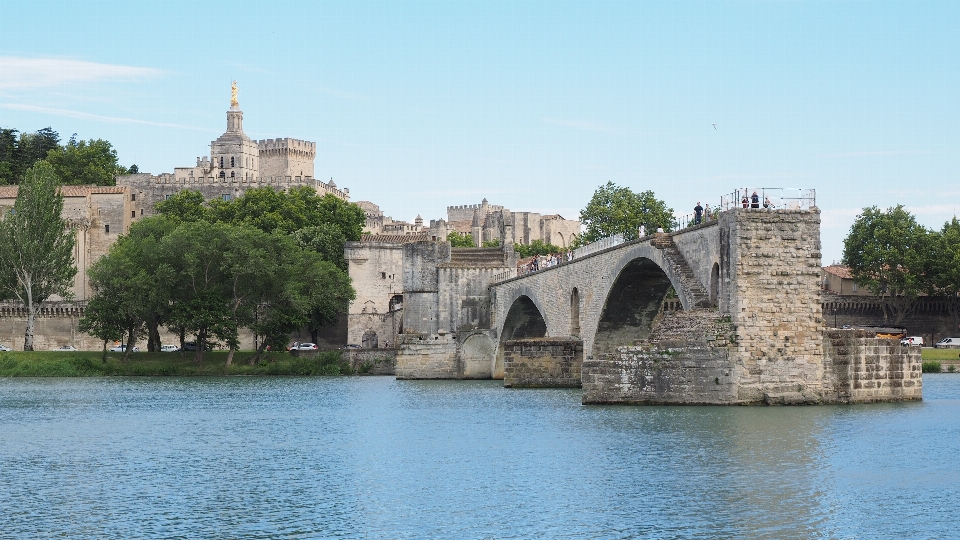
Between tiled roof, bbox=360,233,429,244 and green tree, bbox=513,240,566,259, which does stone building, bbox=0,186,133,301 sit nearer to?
tiled roof, bbox=360,233,429,244

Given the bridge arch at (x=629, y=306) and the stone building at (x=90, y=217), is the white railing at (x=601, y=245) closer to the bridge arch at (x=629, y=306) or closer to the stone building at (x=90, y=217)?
the bridge arch at (x=629, y=306)

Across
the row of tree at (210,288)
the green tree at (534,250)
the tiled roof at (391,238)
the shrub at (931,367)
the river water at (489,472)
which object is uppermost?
the green tree at (534,250)

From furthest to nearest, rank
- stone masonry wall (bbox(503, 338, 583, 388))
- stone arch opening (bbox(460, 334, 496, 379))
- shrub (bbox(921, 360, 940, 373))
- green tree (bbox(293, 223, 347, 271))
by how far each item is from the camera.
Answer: green tree (bbox(293, 223, 347, 271)) < shrub (bbox(921, 360, 940, 373)) < stone arch opening (bbox(460, 334, 496, 379)) < stone masonry wall (bbox(503, 338, 583, 388))

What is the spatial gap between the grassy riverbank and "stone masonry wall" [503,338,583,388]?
74.7ft

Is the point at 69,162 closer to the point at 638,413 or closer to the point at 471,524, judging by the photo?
the point at 638,413

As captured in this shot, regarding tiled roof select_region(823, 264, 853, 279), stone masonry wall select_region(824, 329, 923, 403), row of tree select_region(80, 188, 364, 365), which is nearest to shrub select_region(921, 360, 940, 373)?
tiled roof select_region(823, 264, 853, 279)

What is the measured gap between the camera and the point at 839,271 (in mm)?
97688

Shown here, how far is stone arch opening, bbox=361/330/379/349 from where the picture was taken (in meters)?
82.6

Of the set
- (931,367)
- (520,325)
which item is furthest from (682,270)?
(931,367)

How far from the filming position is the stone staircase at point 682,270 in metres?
40.5

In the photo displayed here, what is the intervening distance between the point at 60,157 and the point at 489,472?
100361 mm

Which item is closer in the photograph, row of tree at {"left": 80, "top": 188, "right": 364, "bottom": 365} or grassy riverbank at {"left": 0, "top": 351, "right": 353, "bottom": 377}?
row of tree at {"left": 80, "top": 188, "right": 364, "bottom": 365}

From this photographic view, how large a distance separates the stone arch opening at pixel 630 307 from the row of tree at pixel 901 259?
40.4 metres

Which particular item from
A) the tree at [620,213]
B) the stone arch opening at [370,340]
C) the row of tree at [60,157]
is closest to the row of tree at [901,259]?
the tree at [620,213]
